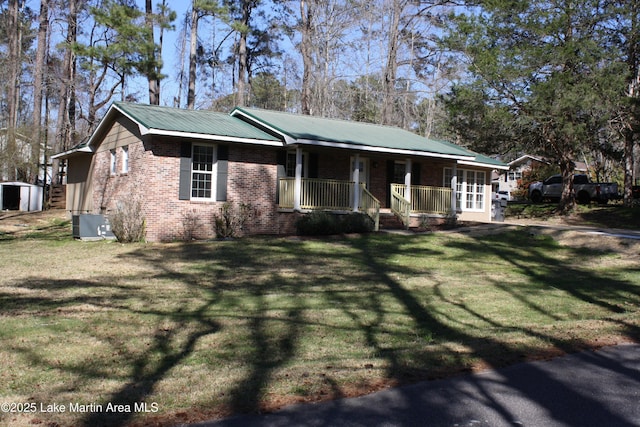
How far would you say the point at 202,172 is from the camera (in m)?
17.6

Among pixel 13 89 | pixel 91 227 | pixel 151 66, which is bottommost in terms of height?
pixel 91 227

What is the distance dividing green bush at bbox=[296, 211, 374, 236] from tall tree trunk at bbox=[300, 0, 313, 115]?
56.5ft

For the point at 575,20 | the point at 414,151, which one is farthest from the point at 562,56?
the point at 414,151

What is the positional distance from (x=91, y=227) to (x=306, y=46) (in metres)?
21.1

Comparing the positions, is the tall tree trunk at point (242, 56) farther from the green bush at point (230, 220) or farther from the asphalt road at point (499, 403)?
the asphalt road at point (499, 403)

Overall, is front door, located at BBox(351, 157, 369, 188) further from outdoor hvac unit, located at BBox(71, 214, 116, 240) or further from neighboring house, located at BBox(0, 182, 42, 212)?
neighboring house, located at BBox(0, 182, 42, 212)

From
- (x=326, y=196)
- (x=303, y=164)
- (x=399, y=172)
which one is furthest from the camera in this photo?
(x=399, y=172)

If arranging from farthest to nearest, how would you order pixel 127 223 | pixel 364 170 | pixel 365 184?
pixel 364 170 < pixel 365 184 < pixel 127 223

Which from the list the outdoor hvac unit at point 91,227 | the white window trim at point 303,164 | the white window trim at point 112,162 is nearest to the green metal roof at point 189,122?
the white window trim at point 303,164

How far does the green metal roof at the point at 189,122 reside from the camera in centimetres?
1666

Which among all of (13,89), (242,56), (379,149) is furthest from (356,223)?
(13,89)

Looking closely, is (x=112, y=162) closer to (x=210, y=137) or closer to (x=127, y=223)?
(x=127, y=223)

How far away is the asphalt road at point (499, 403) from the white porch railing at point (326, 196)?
13574 millimetres

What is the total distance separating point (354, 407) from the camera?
4.64 m
